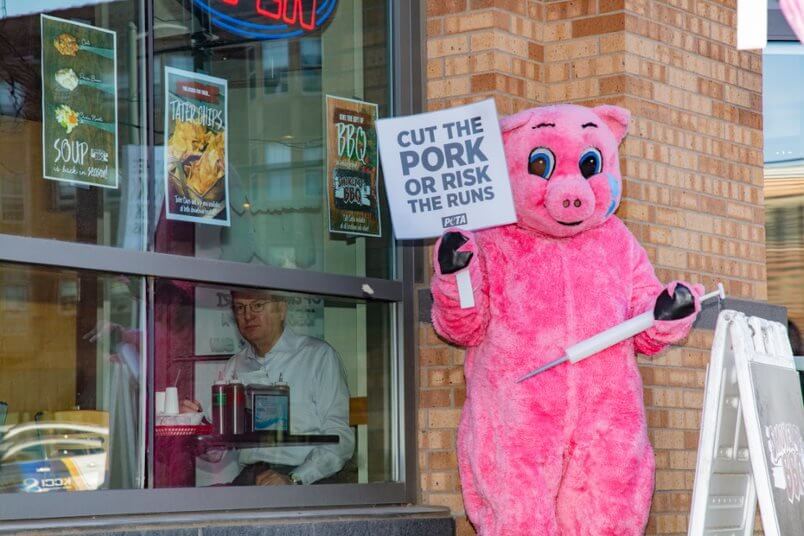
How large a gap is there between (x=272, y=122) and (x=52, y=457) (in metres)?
1.75

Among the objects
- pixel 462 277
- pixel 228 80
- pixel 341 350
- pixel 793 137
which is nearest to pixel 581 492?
pixel 462 277

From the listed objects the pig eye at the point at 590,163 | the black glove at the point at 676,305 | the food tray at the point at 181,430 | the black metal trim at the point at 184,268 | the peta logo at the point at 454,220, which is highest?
the pig eye at the point at 590,163

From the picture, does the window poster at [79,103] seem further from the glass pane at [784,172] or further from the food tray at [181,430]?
the glass pane at [784,172]

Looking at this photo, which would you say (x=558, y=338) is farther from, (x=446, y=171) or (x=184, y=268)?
(x=184, y=268)

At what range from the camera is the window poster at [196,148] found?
5.73 meters

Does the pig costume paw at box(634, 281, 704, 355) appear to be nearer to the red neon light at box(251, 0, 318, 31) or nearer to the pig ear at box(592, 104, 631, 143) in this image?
the pig ear at box(592, 104, 631, 143)

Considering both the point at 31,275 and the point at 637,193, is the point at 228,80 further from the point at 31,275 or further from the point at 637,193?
the point at 637,193

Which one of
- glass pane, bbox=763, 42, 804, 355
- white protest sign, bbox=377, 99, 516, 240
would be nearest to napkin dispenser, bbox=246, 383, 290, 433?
white protest sign, bbox=377, 99, 516, 240

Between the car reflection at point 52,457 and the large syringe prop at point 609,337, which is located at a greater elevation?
the large syringe prop at point 609,337

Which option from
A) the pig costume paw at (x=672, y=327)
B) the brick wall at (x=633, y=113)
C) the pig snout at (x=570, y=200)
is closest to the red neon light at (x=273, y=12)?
the brick wall at (x=633, y=113)

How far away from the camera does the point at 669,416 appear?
6.41 m

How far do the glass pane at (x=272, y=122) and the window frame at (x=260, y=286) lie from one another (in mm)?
57

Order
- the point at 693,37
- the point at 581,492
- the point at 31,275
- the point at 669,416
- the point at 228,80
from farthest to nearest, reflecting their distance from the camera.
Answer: the point at 693,37, the point at 669,416, the point at 228,80, the point at 581,492, the point at 31,275

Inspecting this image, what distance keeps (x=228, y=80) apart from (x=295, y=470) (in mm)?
1627
